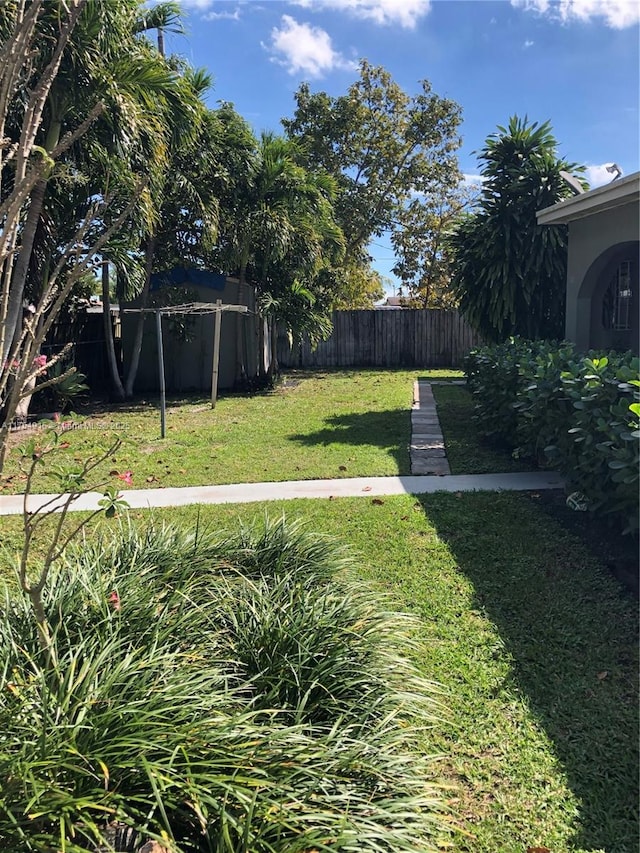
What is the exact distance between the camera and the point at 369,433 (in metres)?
9.38

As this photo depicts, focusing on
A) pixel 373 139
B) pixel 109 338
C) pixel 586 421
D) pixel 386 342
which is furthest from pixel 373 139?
pixel 586 421

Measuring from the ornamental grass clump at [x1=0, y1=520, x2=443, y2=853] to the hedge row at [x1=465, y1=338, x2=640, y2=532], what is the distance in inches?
66.5

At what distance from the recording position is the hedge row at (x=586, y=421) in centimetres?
374

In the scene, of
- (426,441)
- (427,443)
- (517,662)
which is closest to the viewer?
(517,662)

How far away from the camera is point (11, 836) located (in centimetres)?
169

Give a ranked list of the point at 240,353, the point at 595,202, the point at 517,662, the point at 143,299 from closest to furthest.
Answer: the point at 517,662 < the point at 595,202 < the point at 143,299 < the point at 240,353

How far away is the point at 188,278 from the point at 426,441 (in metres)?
8.81

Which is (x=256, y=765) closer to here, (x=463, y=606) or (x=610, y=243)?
(x=463, y=606)

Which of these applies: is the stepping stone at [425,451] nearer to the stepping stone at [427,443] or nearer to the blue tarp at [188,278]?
the stepping stone at [427,443]

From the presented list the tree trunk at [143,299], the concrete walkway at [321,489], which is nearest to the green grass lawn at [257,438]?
the concrete walkway at [321,489]

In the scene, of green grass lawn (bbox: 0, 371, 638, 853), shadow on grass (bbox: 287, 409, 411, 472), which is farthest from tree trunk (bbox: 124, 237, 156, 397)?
green grass lawn (bbox: 0, 371, 638, 853)

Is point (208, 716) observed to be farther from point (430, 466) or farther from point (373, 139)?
point (373, 139)

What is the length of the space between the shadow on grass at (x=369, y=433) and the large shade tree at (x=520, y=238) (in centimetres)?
236

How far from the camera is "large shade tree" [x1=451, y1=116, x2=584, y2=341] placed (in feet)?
32.3
